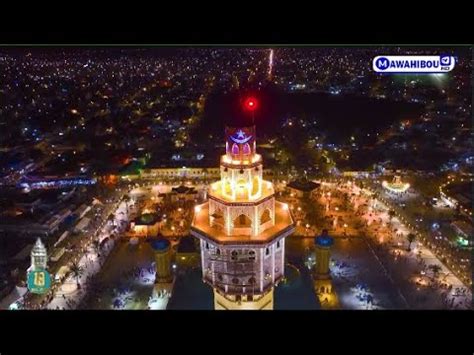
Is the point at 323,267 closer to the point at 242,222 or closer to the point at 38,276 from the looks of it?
the point at 242,222

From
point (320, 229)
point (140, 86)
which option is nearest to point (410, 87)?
point (320, 229)

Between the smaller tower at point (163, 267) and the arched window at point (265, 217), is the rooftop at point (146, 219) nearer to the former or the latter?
the smaller tower at point (163, 267)

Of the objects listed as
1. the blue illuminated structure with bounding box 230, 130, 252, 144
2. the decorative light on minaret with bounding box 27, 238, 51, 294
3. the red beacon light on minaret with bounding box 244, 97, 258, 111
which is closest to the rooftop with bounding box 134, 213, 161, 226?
the decorative light on minaret with bounding box 27, 238, 51, 294

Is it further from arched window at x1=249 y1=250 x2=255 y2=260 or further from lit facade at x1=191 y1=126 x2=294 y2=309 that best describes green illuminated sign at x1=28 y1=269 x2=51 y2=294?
arched window at x1=249 y1=250 x2=255 y2=260

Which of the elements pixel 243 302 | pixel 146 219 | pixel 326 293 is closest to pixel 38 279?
pixel 243 302

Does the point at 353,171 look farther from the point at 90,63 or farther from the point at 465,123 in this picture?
the point at 90,63

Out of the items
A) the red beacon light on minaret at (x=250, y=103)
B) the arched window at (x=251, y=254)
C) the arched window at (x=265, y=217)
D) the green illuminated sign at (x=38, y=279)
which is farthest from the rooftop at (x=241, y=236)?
the green illuminated sign at (x=38, y=279)
